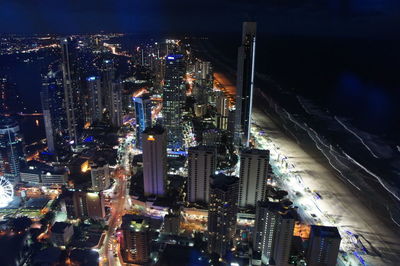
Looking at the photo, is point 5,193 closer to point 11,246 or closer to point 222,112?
point 11,246

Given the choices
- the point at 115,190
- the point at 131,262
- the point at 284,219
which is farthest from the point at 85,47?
the point at 284,219

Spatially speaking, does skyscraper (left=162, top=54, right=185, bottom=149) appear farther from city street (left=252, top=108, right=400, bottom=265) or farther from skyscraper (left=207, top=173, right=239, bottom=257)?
skyscraper (left=207, top=173, right=239, bottom=257)

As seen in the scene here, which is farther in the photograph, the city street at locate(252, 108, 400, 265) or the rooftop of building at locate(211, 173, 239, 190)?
the city street at locate(252, 108, 400, 265)

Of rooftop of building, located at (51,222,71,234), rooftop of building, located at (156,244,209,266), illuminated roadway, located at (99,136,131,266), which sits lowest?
illuminated roadway, located at (99,136,131,266)

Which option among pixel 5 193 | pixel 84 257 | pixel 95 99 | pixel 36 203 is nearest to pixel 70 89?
pixel 95 99

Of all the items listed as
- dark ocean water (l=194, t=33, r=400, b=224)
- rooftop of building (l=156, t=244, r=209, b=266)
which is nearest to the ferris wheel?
rooftop of building (l=156, t=244, r=209, b=266)

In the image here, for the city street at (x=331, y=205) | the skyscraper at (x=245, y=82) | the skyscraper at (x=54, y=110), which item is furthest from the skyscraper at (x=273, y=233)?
the skyscraper at (x=54, y=110)

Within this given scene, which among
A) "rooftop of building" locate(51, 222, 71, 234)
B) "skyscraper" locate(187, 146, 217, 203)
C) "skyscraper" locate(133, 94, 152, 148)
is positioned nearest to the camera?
"rooftop of building" locate(51, 222, 71, 234)
